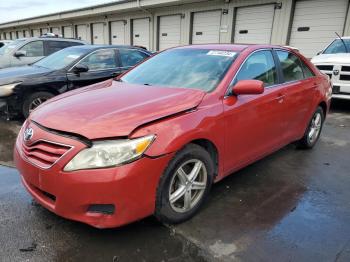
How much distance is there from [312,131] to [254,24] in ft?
33.9

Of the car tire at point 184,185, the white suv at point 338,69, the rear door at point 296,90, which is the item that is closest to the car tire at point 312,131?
the rear door at point 296,90

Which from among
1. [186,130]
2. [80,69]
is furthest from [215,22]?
[186,130]

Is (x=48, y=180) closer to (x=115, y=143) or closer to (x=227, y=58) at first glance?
(x=115, y=143)

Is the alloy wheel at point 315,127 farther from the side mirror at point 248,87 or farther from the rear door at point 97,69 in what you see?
the rear door at point 97,69

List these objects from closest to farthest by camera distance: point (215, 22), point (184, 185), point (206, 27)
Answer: point (184, 185)
point (215, 22)
point (206, 27)

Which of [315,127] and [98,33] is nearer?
[315,127]

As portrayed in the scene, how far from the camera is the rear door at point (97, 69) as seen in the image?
628 centimetres

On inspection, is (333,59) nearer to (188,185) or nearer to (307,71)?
(307,71)

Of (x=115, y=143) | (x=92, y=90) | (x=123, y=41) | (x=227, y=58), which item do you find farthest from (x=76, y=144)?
(x=123, y=41)

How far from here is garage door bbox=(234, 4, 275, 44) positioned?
44.2 feet

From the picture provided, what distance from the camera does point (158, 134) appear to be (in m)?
2.38

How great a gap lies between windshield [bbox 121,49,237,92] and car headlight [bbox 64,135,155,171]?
1.11m

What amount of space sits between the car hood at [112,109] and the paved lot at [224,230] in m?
0.89

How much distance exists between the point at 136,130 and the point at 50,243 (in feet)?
3.76
